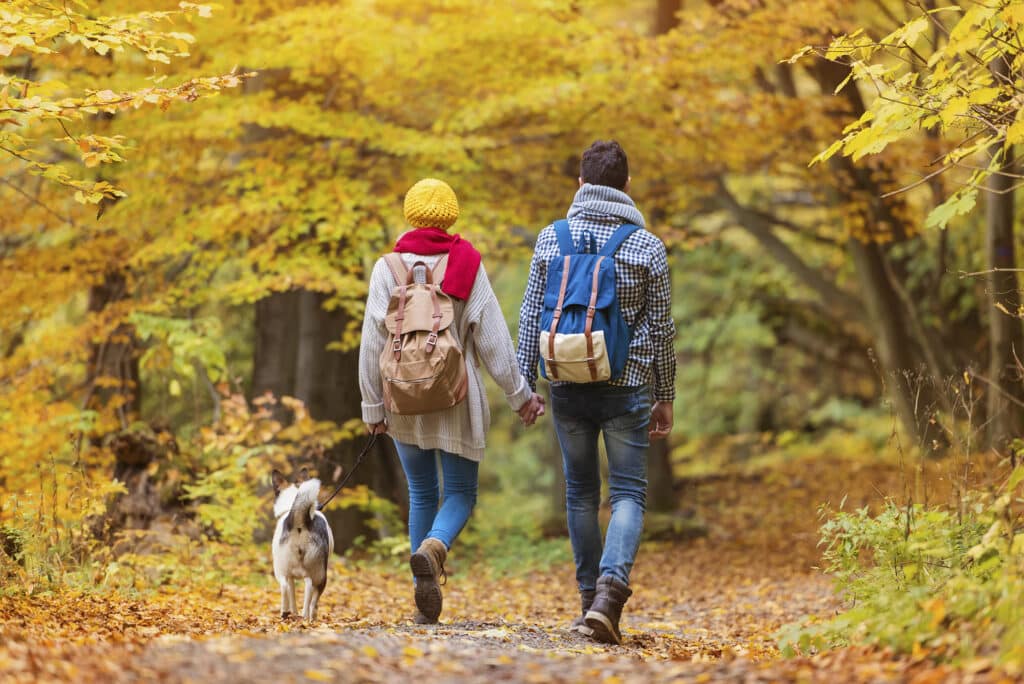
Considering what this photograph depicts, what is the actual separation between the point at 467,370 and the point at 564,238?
0.76 m

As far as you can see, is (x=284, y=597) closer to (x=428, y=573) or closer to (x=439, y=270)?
(x=428, y=573)

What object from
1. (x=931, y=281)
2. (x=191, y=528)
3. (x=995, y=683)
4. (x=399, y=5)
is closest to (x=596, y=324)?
(x=995, y=683)

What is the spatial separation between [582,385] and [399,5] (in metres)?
5.51

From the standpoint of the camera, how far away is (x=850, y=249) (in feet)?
41.5

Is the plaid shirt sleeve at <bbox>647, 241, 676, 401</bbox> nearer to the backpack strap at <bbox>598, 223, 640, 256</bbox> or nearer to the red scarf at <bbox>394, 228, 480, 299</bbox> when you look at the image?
the backpack strap at <bbox>598, 223, 640, 256</bbox>

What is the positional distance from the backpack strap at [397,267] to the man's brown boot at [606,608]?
162 centimetres

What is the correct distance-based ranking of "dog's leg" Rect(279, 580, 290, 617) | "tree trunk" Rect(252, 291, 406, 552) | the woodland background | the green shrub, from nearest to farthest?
the green shrub < "dog's leg" Rect(279, 580, 290, 617) < the woodland background < "tree trunk" Rect(252, 291, 406, 552)

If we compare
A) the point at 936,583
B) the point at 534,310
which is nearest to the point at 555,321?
the point at 534,310

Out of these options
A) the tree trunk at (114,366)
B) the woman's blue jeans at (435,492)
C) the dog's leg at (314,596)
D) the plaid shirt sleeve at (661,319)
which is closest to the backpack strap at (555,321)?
the plaid shirt sleeve at (661,319)

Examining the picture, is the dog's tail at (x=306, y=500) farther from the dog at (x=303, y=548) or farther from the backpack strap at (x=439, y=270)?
the backpack strap at (x=439, y=270)

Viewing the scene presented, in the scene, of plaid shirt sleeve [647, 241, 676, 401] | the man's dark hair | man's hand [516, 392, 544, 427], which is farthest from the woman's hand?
the man's dark hair

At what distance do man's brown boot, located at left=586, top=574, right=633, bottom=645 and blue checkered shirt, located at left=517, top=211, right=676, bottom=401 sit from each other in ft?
2.84

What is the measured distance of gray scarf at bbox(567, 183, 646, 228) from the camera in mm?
4973

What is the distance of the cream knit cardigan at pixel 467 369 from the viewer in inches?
195
